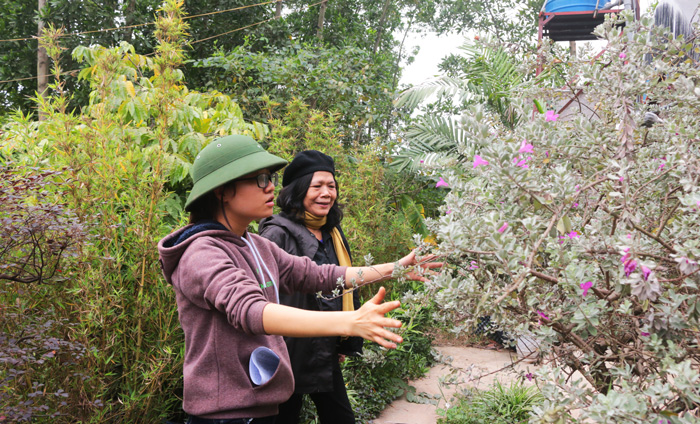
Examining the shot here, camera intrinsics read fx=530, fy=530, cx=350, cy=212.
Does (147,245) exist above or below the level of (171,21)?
below

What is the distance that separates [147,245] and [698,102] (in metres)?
2.40

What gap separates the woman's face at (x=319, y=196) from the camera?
Result: 9.68 feet

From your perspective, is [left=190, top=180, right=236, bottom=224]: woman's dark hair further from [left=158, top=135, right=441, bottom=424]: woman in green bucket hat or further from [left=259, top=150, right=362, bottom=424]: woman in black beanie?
[left=259, top=150, right=362, bottom=424]: woman in black beanie

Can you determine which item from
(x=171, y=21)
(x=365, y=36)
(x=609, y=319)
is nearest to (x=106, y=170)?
(x=171, y=21)

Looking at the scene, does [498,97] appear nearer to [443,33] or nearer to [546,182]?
[546,182]

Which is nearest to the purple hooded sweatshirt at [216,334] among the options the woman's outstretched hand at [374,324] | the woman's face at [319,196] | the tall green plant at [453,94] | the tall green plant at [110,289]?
the woman's outstretched hand at [374,324]

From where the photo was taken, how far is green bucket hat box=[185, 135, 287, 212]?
1786 millimetres

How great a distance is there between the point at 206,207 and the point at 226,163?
19 cm

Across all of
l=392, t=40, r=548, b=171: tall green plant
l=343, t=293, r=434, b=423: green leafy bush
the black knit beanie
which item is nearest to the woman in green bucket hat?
the black knit beanie

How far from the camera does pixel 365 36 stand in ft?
48.6

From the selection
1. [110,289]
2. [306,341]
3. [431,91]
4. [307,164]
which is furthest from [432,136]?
[110,289]

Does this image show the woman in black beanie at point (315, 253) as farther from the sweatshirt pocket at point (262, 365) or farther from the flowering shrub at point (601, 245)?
the flowering shrub at point (601, 245)

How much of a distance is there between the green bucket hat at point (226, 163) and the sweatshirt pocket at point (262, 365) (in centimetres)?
56

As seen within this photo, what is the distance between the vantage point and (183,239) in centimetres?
179
